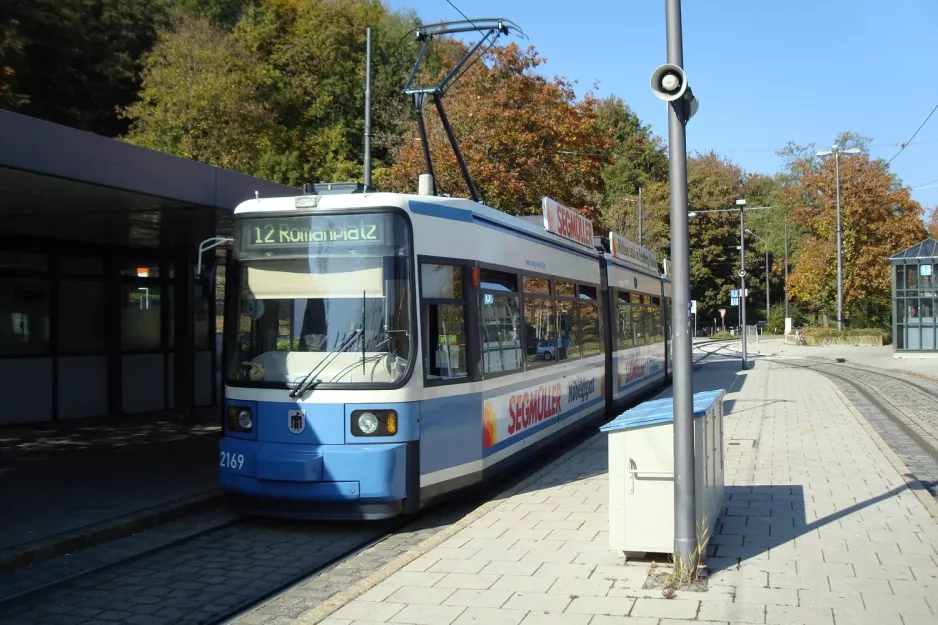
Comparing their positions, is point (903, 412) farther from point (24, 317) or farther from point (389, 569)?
point (24, 317)

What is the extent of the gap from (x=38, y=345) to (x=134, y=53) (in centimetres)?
3222

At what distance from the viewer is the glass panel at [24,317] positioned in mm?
13758

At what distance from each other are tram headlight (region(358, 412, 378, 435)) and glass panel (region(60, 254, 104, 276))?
9.26 m

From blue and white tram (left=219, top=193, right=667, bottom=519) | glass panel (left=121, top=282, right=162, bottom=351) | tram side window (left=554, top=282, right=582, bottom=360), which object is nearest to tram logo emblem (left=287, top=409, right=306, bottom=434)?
blue and white tram (left=219, top=193, right=667, bottom=519)

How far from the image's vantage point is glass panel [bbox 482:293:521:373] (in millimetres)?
9227

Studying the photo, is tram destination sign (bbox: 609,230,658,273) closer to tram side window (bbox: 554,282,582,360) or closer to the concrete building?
tram side window (bbox: 554,282,582,360)

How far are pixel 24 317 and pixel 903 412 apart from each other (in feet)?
52.5

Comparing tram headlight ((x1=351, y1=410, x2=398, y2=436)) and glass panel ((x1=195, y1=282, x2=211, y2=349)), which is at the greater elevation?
glass panel ((x1=195, y1=282, x2=211, y2=349))

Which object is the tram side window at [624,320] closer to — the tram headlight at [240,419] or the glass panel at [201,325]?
the glass panel at [201,325]

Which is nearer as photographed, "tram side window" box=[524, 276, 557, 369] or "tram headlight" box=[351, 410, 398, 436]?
"tram headlight" box=[351, 410, 398, 436]

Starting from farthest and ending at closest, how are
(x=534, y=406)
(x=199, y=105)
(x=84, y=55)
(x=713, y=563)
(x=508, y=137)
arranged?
A: (x=84, y=55)
(x=199, y=105)
(x=508, y=137)
(x=534, y=406)
(x=713, y=563)

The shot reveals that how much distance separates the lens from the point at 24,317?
46.2ft

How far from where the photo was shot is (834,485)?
30.0ft

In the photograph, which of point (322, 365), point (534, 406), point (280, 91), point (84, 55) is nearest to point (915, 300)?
point (534, 406)
